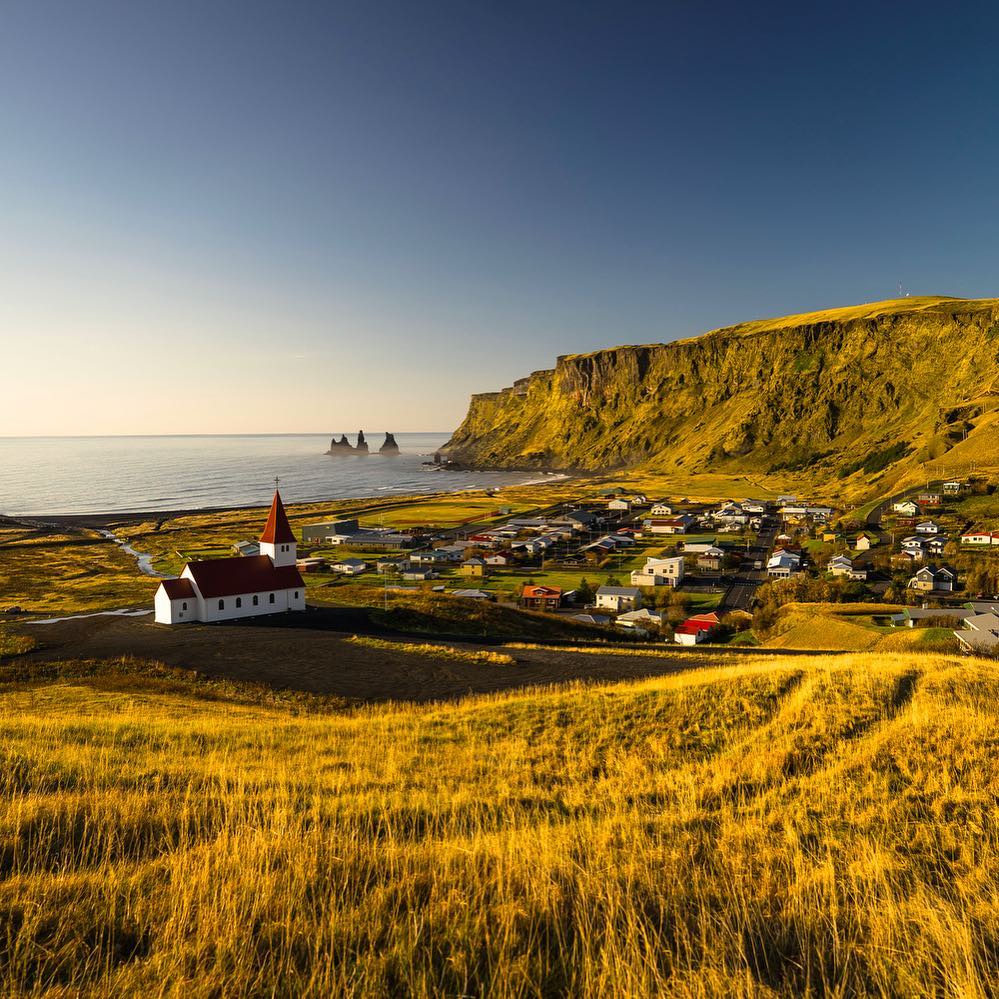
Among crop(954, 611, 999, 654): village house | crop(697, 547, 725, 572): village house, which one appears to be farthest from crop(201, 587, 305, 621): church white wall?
crop(697, 547, 725, 572): village house

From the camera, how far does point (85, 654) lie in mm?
29266

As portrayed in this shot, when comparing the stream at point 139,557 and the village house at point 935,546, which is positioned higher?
the stream at point 139,557

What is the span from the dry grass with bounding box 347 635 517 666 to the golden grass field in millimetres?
15435

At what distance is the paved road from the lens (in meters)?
61.4

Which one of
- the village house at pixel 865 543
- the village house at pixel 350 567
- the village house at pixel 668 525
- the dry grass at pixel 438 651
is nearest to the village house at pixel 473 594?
the village house at pixel 350 567

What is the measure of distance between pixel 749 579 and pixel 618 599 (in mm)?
21716

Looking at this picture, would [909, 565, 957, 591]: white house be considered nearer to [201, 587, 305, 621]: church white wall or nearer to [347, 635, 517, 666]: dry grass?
[347, 635, 517, 666]: dry grass

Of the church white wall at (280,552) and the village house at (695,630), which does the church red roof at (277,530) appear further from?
the village house at (695,630)

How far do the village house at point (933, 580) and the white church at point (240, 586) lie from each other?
200 feet

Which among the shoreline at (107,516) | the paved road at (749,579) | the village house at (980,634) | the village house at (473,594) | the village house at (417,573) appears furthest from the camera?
the shoreline at (107,516)

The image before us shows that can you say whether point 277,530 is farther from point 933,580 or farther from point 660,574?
point 933,580

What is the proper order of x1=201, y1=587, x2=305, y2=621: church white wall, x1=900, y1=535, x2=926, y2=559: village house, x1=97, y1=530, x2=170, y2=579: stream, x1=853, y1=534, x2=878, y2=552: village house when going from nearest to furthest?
x1=201, y1=587, x2=305, y2=621: church white wall, x1=900, y1=535, x2=926, y2=559: village house, x1=97, y1=530, x2=170, y2=579: stream, x1=853, y1=534, x2=878, y2=552: village house

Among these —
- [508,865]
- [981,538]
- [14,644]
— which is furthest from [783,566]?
[508,865]

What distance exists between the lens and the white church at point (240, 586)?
120 ft
